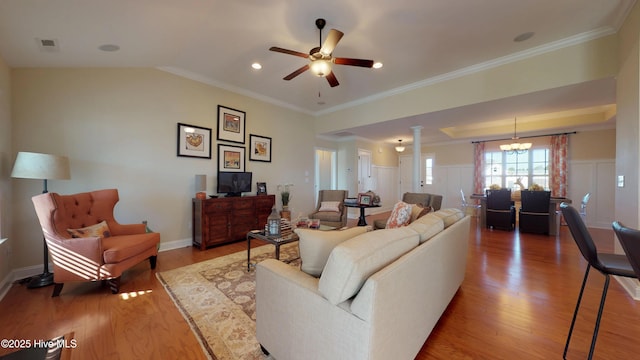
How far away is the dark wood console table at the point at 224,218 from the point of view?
3.84 meters

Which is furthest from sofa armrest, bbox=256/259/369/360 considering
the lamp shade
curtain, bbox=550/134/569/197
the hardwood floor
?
curtain, bbox=550/134/569/197

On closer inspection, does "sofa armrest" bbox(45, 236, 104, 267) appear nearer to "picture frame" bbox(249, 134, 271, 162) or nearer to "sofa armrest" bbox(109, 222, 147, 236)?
"sofa armrest" bbox(109, 222, 147, 236)

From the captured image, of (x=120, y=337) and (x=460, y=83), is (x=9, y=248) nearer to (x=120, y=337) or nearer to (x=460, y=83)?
(x=120, y=337)

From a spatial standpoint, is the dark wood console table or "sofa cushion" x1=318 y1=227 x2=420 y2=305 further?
the dark wood console table

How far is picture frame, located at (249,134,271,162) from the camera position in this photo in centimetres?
493

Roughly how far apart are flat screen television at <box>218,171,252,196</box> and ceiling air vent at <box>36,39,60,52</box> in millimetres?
2438

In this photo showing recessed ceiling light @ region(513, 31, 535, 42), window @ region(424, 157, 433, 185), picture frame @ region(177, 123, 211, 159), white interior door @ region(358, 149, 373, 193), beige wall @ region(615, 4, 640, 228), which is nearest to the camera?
beige wall @ region(615, 4, 640, 228)

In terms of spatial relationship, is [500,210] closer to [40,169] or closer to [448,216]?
[448,216]

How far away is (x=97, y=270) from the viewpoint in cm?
232

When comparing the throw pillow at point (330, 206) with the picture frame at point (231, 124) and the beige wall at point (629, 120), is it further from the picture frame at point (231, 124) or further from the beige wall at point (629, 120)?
the beige wall at point (629, 120)

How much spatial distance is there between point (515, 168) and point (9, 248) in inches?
400

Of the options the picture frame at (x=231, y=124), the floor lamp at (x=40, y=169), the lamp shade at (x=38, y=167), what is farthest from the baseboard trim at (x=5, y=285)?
the picture frame at (x=231, y=124)

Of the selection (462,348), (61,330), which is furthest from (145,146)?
(462,348)

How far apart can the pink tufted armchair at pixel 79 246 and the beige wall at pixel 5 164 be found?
57 cm
